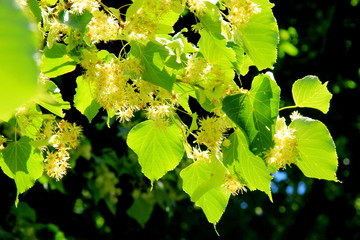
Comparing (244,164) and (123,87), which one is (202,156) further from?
(123,87)

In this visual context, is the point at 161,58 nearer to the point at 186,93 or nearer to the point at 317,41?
the point at 186,93

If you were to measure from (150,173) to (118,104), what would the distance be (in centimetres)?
24

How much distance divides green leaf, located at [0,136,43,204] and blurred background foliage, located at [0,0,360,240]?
3.63ft

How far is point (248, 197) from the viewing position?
230 inches

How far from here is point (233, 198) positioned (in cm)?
550

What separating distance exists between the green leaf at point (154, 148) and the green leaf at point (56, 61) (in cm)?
19

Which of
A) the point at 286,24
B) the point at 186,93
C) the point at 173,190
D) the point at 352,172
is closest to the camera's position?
the point at 186,93

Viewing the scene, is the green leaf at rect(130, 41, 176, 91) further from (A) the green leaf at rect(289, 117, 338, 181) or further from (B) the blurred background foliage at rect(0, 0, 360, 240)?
(B) the blurred background foliage at rect(0, 0, 360, 240)

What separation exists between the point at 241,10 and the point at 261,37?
10 cm

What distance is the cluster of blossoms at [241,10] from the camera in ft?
3.25

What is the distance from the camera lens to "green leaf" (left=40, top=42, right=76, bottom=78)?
1123 mm

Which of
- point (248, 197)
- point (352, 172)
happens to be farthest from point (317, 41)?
point (248, 197)

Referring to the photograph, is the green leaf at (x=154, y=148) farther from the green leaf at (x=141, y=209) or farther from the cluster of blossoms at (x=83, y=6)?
the green leaf at (x=141, y=209)

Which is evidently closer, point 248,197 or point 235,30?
point 235,30
